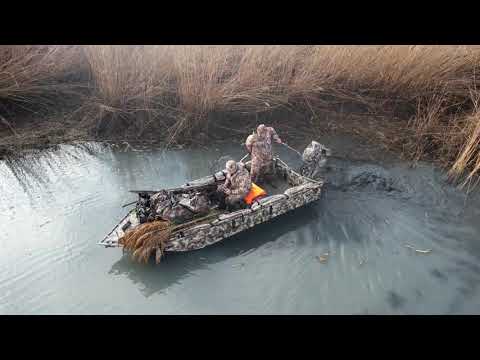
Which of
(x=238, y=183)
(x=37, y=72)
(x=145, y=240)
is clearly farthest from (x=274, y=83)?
(x=37, y=72)

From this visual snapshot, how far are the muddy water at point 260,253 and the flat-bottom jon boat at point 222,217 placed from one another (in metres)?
0.30

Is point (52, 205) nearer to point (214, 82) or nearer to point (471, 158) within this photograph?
point (214, 82)

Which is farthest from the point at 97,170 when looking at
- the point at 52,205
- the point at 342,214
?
the point at 342,214

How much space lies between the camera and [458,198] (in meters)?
7.50

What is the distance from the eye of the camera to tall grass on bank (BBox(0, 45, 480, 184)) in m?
9.23

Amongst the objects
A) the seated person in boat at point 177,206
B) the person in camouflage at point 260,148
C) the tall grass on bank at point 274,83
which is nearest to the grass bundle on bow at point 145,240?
the seated person in boat at point 177,206

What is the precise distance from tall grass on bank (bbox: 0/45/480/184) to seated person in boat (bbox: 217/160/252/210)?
3266mm

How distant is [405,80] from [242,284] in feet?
24.3

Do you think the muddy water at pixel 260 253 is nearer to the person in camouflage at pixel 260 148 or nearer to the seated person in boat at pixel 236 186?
the seated person in boat at pixel 236 186

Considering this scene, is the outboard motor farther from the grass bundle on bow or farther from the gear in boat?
the grass bundle on bow

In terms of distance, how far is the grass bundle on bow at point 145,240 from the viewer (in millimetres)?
5680

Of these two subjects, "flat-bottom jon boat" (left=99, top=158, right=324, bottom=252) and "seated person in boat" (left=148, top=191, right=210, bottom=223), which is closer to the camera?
"flat-bottom jon boat" (left=99, top=158, right=324, bottom=252)

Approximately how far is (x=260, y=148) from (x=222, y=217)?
207 cm

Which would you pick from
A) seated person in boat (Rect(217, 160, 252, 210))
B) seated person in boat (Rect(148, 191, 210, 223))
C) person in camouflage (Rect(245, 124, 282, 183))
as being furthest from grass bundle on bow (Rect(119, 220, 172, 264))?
person in camouflage (Rect(245, 124, 282, 183))
